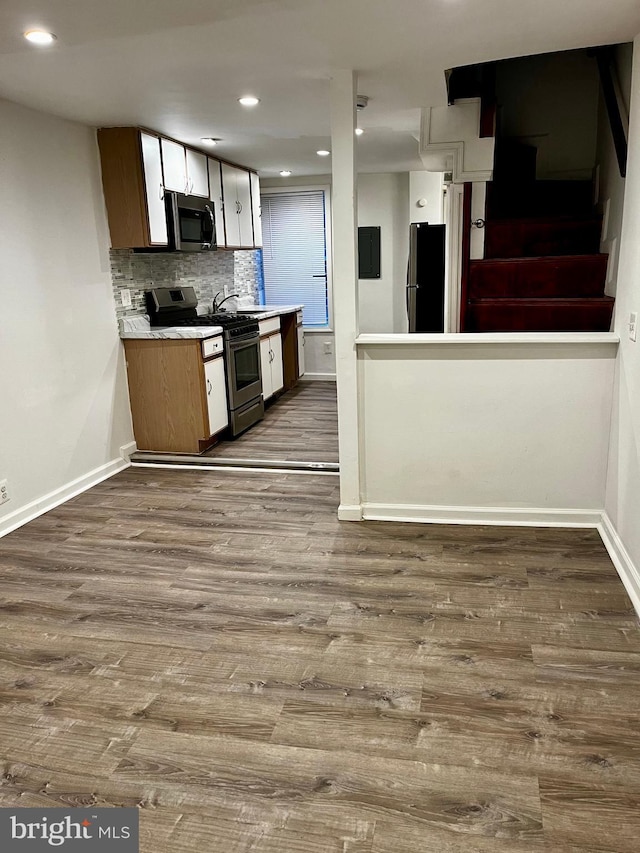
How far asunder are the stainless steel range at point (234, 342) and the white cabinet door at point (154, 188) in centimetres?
66

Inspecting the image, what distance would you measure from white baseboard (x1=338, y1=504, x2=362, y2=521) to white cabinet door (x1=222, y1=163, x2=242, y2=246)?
11.0 feet

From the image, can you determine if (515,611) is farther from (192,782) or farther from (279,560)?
(192,782)

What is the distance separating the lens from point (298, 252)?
773 cm

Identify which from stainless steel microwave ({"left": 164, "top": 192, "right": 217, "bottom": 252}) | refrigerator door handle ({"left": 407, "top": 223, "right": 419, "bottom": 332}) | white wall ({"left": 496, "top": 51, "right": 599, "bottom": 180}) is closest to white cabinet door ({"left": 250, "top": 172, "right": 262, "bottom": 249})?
stainless steel microwave ({"left": 164, "top": 192, "right": 217, "bottom": 252})

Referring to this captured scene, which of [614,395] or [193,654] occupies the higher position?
[614,395]

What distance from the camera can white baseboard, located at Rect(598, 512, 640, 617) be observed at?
2.64m

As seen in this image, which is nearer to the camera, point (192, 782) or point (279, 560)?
point (192, 782)

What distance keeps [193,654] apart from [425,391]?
A: 1772 mm

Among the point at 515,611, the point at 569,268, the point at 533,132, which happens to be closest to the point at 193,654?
the point at 515,611

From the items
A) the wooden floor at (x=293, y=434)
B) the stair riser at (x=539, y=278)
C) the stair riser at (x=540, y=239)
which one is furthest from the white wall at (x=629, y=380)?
the wooden floor at (x=293, y=434)

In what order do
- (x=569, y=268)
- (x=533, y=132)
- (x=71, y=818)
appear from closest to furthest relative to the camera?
1. (x=71, y=818)
2. (x=569, y=268)
3. (x=533, y=132)

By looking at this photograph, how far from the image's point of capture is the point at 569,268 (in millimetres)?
4012
